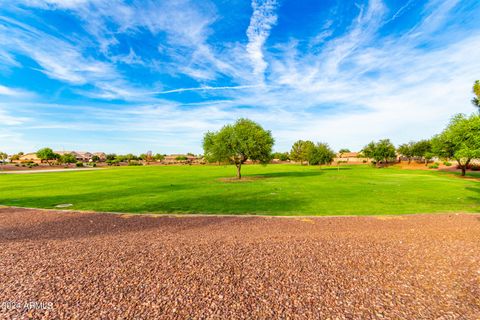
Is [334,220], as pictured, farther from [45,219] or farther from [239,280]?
[45,219]

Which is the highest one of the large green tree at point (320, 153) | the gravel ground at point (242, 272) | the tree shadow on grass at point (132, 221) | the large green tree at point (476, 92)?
the large green tree at point (476, 92)

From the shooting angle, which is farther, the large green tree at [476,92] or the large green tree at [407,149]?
the large green tree at [407,149]

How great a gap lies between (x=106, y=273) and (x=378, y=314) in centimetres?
647

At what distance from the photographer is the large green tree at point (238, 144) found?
1331 inches

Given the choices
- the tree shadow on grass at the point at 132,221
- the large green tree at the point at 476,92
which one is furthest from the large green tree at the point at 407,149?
the tree shadow on grass at the point at 132,221

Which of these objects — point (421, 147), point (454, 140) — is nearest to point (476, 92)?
point (454, 140)

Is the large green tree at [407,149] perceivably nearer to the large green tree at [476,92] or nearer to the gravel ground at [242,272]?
the large green tree at [476,92]

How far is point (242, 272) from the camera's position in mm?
5824

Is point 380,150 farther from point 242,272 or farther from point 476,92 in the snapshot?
point 242,272

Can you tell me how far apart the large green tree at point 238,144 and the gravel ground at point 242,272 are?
79.4ft

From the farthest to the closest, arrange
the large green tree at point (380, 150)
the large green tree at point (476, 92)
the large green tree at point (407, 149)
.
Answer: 1. the large green tree at point (407, 149)
2. the large green tree at point (380, 150)
3. the large green tree at point (476, 92)

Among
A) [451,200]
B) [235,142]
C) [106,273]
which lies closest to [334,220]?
[106,273]

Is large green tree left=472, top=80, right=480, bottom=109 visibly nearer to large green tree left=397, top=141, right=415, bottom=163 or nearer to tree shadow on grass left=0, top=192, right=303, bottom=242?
tree shadow on grass left=0, top=192, right=303, bottom=242

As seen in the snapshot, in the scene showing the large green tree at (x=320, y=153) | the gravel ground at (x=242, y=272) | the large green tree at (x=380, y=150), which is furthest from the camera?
the large green tree at (x=380, y=150)
